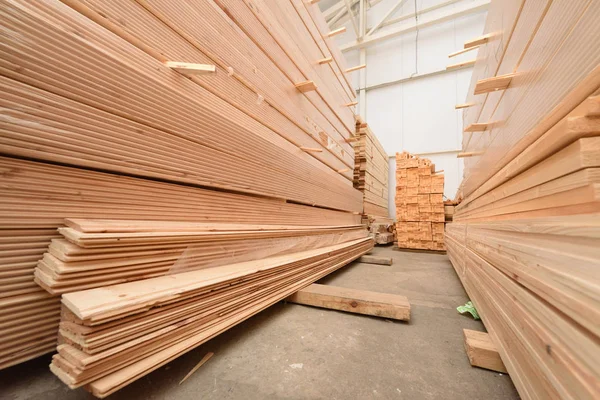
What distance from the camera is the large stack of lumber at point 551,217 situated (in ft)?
1.93

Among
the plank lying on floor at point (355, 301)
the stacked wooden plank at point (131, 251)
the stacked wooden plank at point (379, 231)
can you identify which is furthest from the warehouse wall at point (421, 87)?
the stacked wooden plank at point (131, 251)

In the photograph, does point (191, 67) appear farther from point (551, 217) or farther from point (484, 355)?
point (484, 355)

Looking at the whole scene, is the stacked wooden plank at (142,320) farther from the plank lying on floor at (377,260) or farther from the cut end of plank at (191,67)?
the plank lying on floor at (377,260)

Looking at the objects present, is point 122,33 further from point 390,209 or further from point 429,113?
point 429,113

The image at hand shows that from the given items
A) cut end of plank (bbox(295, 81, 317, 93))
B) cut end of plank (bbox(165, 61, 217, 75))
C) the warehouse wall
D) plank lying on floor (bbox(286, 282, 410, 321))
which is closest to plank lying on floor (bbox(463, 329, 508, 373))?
plank lying on floor (bbox(286, 282, 410, 321))

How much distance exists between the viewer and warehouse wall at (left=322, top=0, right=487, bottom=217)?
9.16 meters

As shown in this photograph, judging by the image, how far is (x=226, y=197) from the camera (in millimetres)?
1789

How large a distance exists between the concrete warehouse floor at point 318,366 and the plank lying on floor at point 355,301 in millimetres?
63

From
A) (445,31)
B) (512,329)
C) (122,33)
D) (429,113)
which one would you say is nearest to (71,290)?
(122,33)

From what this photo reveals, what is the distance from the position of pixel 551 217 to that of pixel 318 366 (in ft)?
3.94

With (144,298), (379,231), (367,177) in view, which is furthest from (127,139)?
(379,231)

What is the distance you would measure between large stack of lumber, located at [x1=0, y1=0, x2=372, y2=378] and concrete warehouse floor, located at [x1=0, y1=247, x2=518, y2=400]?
0.21 m

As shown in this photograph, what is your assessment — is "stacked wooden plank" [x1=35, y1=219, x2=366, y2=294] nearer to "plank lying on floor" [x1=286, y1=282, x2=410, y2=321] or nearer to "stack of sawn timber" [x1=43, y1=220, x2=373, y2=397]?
"stack of sawn timber" [x1=43, y1=220, x2=373, y2=397]

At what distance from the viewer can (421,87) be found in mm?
9859
